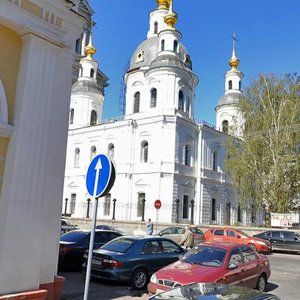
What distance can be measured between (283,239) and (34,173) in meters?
21.0

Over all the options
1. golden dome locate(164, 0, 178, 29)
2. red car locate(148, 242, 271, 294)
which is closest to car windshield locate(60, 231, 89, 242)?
red car locate(148, 242, 271, 294)

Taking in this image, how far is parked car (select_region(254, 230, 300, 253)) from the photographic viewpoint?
80.0 ft

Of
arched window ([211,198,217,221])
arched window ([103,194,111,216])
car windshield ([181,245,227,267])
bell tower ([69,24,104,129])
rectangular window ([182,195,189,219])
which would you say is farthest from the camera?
bell tower ([69,24,104,129])

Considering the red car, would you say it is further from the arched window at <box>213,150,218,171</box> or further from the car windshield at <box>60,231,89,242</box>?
the arched window at <box>213,150,218,171</box>

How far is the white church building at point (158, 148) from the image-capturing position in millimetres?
40562

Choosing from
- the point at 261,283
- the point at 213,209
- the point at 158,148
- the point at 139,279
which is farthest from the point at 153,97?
the point at 261,283

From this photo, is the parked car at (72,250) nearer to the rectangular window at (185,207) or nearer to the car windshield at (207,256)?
the car windshield at (207,256)

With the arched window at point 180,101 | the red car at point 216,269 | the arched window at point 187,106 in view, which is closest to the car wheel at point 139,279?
the red car at point 216,269

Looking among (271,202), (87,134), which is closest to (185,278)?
(271,202)

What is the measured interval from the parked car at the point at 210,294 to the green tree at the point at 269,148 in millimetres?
26635

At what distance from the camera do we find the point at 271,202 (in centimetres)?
3062

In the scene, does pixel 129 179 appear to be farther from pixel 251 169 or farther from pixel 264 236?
pixel 264 236

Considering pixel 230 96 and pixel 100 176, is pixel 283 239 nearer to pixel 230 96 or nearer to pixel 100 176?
pixel 100 176

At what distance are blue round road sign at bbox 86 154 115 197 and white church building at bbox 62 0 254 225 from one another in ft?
101
